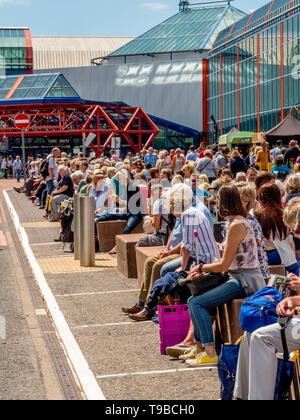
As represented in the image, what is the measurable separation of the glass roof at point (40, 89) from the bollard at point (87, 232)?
139ft

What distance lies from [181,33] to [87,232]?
6635 cm

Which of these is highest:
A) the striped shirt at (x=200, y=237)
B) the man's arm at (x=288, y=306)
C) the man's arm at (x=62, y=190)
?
the man's arm at (x=62, y=190)

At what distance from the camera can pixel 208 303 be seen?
7.00 meters

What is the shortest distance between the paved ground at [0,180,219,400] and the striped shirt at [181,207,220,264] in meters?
1.01

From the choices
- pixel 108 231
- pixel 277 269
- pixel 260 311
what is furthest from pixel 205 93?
pixel 260 311

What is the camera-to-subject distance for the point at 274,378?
532cm

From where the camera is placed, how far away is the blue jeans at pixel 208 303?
22.8ft

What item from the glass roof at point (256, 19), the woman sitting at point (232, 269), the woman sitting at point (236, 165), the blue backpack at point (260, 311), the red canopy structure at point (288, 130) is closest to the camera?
the blue backpack at point (260, 311)

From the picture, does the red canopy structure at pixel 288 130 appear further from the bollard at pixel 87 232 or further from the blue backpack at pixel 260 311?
the blue backpack at pixel 260 311

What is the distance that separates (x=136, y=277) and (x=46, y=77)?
4757 cm

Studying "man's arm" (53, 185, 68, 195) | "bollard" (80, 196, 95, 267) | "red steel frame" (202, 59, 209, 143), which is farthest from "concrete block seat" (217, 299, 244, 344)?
"red steel frame" (202, 59, 209, 143)

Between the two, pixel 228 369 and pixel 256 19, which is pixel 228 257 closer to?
pixel 228 369

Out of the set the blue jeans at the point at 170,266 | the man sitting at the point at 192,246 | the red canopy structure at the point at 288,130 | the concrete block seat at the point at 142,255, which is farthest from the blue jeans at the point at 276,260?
the red canopy structure at the point at 288,130

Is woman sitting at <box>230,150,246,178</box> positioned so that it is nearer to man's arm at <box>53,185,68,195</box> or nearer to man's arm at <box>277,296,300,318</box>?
man's arm at <box>53,185,68,195</box>
